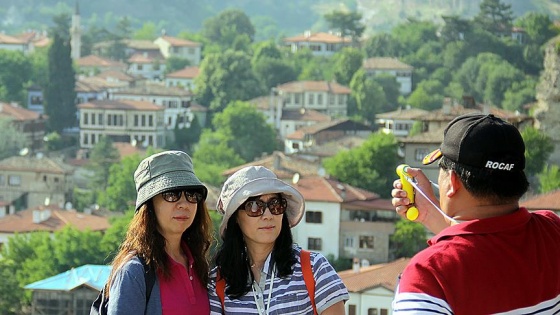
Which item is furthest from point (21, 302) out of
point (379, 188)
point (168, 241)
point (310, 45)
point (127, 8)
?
point (127, 8)

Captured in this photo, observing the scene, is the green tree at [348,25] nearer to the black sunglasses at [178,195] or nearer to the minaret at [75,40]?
the minaret at [75,40]

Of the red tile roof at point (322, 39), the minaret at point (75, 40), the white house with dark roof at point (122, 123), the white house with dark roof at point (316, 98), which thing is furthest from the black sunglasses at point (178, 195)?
the red tile roof at point (322, 39)

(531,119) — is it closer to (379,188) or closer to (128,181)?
(379,188)

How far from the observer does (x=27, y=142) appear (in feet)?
234

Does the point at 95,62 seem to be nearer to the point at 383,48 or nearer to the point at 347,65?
the point at 347,65

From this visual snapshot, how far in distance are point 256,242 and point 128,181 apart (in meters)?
51.3

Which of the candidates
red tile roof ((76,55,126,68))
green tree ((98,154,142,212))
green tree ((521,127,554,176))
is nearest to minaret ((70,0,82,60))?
red tile roof ((76,55,126,68))

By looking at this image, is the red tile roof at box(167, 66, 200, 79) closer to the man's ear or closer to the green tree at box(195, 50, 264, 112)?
the green tree at box(195, 50, 264, 112)

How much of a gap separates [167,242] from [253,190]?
310 millimetres

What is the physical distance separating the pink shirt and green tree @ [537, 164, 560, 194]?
38.3 meters

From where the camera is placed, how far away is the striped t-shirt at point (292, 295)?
5105mm

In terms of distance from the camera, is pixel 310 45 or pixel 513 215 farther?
pixel 310 45

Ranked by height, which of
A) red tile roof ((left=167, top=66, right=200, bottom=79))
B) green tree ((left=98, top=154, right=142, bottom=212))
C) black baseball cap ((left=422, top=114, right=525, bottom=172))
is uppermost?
black baseball cap ((left=422, top=114, right=525, bottom=172))

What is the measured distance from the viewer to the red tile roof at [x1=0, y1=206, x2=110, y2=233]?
4650 cm
